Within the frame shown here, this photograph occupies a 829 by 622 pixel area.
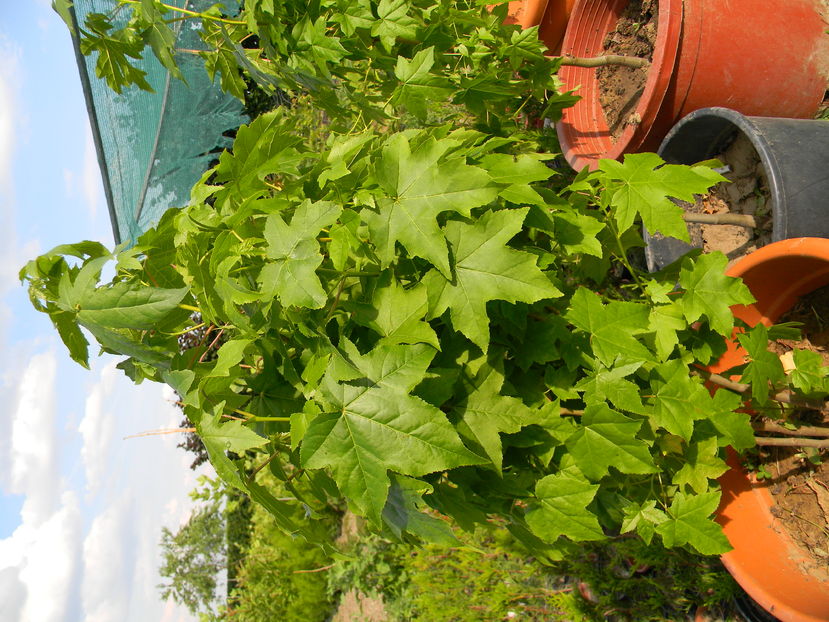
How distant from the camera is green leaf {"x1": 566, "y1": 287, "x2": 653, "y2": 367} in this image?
1.38 metres

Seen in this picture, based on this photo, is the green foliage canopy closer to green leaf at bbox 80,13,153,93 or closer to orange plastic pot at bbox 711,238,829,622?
orange plastic pot at bbox 711,238,829,622

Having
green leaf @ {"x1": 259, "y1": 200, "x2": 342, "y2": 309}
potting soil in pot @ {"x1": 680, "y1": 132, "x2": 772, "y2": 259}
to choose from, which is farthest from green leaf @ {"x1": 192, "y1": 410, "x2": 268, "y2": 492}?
potting soil in pot @ {"x1": 680, "y1": 132, "x2": 772, "y2": 259}

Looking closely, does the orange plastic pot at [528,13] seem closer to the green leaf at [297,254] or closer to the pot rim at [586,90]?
the pot rim at [586,90]

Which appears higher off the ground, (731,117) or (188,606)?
(731,117)

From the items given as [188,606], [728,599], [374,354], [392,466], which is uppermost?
[374,354]

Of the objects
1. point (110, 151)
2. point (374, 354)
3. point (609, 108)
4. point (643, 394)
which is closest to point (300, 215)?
point (374, 354)

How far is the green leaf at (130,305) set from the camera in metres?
1.18

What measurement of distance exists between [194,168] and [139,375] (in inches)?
130

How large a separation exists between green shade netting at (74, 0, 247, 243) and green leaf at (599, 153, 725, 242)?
3.55m

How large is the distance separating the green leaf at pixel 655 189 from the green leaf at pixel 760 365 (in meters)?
0.39

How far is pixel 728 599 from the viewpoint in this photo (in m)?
2.31

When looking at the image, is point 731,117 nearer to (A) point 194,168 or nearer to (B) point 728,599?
(B) point 728,599

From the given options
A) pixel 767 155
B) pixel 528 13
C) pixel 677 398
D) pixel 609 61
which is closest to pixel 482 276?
pixel 677 398

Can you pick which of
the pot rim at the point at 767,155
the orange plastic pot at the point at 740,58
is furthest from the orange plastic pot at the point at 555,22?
the pot rim at the point at 767,155
